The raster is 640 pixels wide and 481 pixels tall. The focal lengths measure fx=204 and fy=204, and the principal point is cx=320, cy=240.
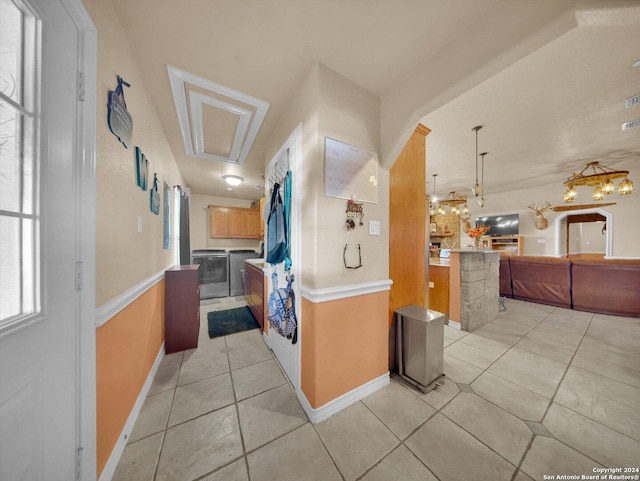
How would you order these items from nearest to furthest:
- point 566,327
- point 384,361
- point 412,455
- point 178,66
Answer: point 412,455 → point 178,66 → point 384,361 → point 566,327

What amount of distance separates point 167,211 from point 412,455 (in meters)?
3.35

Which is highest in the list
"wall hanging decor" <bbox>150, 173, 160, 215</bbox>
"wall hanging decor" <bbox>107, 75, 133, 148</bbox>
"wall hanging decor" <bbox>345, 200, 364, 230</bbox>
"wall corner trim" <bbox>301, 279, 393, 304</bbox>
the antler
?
the antler

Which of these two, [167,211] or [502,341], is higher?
[167,211]

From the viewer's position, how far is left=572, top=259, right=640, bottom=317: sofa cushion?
323 cm

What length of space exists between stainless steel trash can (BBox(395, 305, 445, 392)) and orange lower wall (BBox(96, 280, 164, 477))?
6.69 ft

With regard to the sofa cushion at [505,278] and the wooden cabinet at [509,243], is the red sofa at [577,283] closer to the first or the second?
the sofa cushion at [505,278]

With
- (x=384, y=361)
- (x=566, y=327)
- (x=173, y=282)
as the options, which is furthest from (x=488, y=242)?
(x=173, y=282)

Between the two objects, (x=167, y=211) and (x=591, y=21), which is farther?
(x=167, y=211)

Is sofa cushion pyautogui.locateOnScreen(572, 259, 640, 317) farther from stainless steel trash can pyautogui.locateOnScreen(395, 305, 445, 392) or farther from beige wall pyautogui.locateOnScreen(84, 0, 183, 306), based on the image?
beige wall pyautogui.locateOnScreen(84, 0, 183, 306)

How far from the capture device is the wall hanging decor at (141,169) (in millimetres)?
1556

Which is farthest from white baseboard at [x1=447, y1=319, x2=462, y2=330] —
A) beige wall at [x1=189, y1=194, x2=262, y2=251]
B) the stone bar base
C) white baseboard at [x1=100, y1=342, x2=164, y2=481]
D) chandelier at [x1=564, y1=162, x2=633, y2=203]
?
beige wall at [x1=189, y1=194, x2=262, y2=251]

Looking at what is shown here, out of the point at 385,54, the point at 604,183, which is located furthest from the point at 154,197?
the point at 604,183

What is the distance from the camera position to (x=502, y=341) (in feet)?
8.29

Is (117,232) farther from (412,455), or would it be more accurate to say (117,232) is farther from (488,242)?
(488,242)
